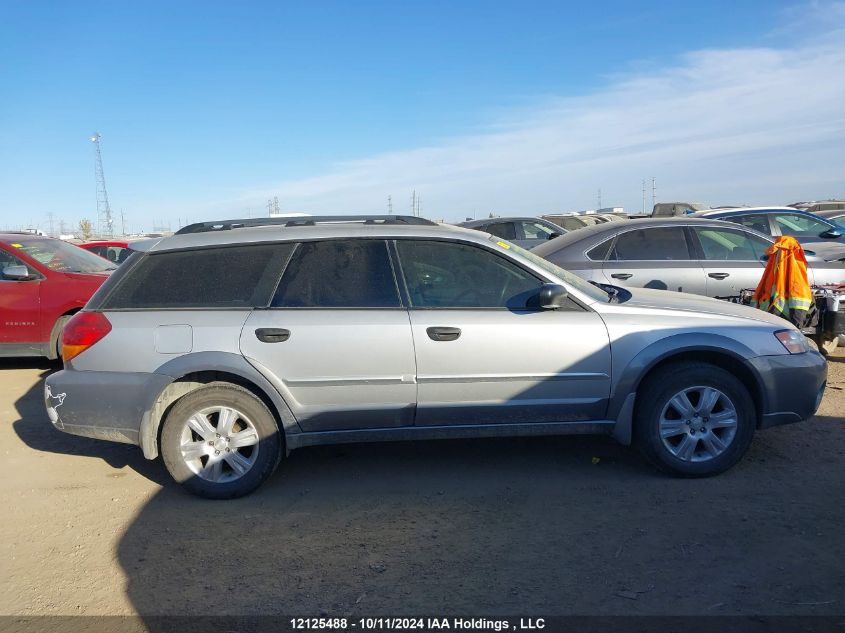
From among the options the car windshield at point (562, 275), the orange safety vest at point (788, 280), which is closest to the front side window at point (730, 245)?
the orange safety vest at point (788, 280)

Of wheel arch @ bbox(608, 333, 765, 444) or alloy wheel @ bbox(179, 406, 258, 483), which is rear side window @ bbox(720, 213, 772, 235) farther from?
alloy wheel @ bbox(179, 406, 258, 483)

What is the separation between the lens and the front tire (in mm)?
4625

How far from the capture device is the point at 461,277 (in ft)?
15.6

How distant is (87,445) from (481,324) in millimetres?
3347

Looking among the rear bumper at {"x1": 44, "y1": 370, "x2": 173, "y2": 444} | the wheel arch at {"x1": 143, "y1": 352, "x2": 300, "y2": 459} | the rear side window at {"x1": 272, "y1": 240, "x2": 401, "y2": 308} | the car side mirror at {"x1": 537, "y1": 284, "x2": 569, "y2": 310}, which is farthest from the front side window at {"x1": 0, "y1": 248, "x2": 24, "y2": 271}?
the car side mirror at {"x1": 537, "y1": 284, "x2": 569, "y2": 310}

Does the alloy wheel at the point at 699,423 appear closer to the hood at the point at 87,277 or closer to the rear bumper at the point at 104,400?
the rear bumper at the point at 104,400

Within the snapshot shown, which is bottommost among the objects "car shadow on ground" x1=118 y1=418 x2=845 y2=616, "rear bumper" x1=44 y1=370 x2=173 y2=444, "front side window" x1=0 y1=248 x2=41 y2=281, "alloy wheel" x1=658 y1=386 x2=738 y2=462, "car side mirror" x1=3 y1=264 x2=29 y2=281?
"car shadow on ground" x1=118 y1=418 x2=845 y2=616

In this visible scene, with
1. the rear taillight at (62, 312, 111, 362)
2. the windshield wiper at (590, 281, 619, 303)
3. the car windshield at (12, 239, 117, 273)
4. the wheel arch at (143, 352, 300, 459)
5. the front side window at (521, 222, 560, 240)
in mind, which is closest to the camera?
the wheel arch at (143, 352, 300, 459)

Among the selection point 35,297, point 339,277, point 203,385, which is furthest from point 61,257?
point 339,277

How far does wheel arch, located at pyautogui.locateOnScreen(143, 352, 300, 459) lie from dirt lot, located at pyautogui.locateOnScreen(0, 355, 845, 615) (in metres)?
0.44

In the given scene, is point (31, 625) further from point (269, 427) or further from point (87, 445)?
point (87, 445)

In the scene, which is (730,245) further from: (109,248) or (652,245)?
(109,248)

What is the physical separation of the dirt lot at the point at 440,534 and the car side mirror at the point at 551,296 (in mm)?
1167

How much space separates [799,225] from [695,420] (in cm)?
772
